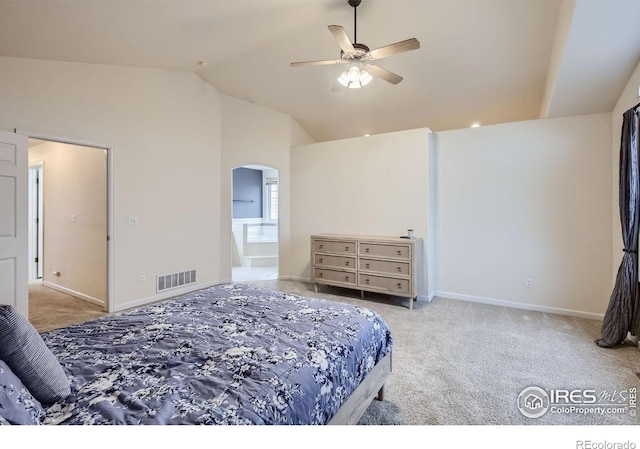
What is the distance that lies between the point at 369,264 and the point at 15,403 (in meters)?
3.66

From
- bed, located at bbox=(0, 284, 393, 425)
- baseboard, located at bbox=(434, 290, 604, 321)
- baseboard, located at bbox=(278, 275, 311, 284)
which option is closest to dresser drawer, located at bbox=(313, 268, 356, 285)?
baseboard, located at bbox=(278, 275, 311, 284)

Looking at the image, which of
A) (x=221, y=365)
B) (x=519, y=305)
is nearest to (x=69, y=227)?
(x=221, y=365)

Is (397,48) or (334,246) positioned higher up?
(397,48)

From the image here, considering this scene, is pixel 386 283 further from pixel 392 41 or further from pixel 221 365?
pixel 221 365

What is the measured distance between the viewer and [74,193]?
424 centimetres

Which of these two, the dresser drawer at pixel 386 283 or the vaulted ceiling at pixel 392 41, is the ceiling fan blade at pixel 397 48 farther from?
the dresser drawer at pixel 386 283

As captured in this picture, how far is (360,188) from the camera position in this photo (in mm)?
4703

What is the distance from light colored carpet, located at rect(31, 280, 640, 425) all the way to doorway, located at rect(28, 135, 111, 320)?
1.58 ft

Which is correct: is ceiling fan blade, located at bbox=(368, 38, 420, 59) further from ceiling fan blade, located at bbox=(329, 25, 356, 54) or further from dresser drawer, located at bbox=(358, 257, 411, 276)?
dresser drawer, located at bbox=(358, 257, 411, 276)

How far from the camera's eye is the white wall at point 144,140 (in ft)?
10.2

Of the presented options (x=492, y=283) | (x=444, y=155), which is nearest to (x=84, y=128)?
(x=444, y=155)

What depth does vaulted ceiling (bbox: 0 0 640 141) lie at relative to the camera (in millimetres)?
2502

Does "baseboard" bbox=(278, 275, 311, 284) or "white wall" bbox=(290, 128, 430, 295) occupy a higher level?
"white wall" bbox=(290, 128, 430, 295)

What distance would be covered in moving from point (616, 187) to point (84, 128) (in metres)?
5.98
